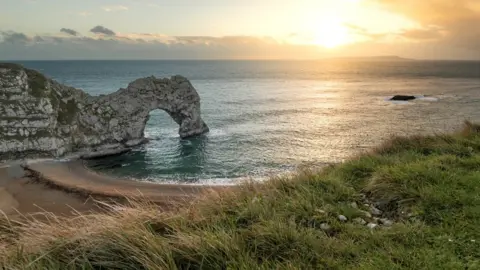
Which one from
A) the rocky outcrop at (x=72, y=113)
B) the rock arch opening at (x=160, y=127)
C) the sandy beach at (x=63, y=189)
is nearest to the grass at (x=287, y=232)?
the sandy beach at (x=63, y=189)

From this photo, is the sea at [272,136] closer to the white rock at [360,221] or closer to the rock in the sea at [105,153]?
the rock in the sea at [105,153]

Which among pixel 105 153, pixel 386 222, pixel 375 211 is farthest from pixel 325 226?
pixel 105 153

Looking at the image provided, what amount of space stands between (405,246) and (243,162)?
28.7 m

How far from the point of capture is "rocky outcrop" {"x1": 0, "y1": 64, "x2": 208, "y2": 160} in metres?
34.2

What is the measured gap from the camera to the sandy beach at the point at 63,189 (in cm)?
2341

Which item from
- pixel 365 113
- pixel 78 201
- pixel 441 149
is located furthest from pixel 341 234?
pixel 365 113

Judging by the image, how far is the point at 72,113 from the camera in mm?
37875

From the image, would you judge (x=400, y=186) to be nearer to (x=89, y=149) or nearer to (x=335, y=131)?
(x=89, y=149)

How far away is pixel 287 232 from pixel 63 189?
1016 inches

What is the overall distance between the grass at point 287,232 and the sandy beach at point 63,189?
52.1 ft

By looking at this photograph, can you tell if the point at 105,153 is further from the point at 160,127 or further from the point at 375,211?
the point at 375,211

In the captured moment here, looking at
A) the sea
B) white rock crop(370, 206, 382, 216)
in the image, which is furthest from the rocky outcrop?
white rock crop(370, 206, 382, 216)

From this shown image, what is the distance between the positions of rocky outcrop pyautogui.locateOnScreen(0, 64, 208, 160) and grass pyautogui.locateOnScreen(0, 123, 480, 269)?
1261 inches

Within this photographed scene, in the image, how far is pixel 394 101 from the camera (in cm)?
7344
